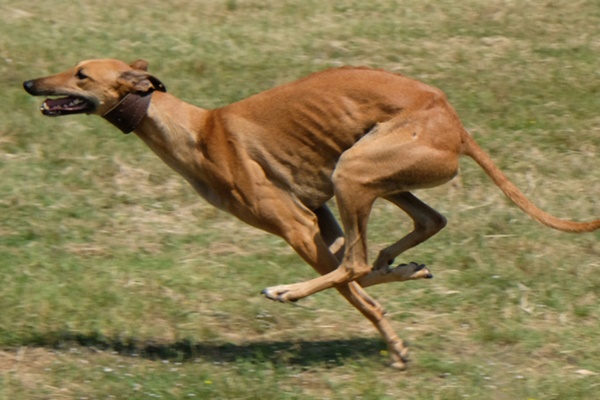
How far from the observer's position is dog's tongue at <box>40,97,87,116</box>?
7.00 meters

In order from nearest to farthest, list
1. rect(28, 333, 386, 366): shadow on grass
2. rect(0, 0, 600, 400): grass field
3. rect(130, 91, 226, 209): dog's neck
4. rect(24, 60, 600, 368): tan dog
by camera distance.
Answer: rect(24, 60, 600, 368): tan dog < rect(0, 0, 600, 400): grass field < rect(28, 333, 386, 366): shadow on grass < rect(130, 91, 226, 209): dog's neck

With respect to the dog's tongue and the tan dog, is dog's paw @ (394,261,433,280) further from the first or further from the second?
the dog's tongue

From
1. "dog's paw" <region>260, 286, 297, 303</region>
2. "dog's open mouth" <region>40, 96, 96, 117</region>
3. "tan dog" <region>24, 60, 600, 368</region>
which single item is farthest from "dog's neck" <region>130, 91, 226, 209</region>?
"dog's paw" <region>260, 286, 297, 303</region>

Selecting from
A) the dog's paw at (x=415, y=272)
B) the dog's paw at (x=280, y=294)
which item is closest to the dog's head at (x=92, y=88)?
the dog's paw at (x=280, y=294)

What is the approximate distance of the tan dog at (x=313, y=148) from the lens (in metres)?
6.65

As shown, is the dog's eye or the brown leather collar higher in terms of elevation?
the dog's eye

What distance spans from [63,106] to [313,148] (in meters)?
1.52

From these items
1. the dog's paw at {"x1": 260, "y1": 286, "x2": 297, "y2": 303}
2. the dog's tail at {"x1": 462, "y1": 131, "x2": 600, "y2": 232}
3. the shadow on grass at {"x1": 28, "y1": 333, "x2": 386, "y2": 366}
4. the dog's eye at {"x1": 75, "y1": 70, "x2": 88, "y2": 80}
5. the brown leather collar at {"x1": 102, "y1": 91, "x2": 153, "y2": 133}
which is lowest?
the shadow on grass at {"x1": 28, "y1": 333, "x2": 386, "y2": 366}

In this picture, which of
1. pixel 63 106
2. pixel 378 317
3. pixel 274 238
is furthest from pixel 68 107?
pixel 274 238

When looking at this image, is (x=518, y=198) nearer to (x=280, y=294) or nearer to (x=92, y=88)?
(x=280, y=294)

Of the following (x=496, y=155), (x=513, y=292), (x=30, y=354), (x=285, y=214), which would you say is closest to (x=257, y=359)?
(x=285, y=214)

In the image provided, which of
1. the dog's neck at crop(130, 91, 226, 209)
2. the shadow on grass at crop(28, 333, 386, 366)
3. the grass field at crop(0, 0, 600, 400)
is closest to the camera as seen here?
the grass field at crop(0, 0, 600, 400)

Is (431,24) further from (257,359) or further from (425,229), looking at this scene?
(257,359)

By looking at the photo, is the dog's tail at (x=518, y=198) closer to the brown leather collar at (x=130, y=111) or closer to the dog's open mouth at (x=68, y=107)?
the brown leather collar at (x=130, y=111)
